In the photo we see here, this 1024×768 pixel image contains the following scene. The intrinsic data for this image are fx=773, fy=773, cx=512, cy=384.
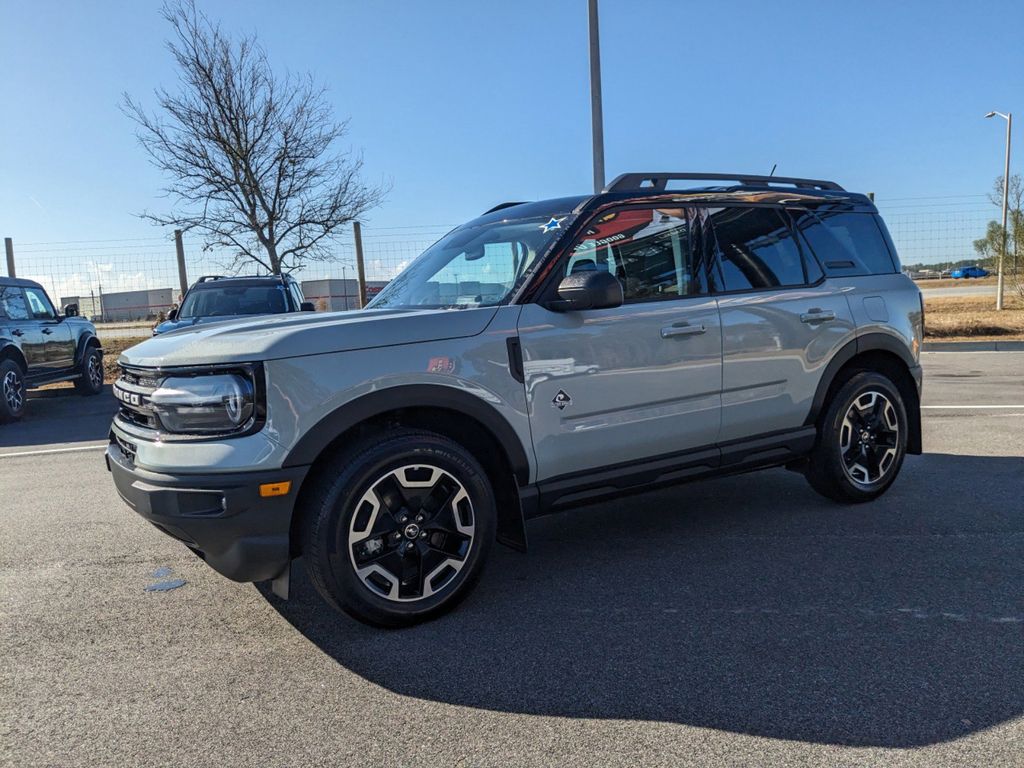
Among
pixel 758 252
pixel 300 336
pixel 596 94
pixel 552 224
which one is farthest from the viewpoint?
pixel 596 94

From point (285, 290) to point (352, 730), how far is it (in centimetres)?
1017

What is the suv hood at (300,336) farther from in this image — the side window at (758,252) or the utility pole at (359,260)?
the utility pole at (359,260)

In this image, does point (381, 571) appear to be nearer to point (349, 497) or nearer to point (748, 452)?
point (349, 497)

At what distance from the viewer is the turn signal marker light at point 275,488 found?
2982 millimetres

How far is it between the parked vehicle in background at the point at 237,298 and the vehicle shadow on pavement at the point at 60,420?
5.12 feet

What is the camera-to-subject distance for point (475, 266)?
4141 mm

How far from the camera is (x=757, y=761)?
2.30m

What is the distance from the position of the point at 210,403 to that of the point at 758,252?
3.10m

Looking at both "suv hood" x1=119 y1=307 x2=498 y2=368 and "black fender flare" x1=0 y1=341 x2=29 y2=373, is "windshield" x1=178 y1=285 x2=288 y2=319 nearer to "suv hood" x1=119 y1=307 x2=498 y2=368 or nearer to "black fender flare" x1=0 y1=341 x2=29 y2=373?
"black fender flare" x1=0 y1=341 x2=29 y2=373

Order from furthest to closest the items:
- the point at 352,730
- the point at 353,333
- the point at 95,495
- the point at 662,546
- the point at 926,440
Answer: the point at 926,440 → the point at 95,495 → the point at 662,546 → the point at 353,333 → the point at 352,730

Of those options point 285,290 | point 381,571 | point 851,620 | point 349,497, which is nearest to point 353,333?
point 349,497

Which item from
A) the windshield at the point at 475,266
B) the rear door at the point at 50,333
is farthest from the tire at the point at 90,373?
the windshield at the point at 475,266

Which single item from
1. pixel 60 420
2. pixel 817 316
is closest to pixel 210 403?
pixel 817 316

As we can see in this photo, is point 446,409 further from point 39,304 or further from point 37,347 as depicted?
point 39,304
